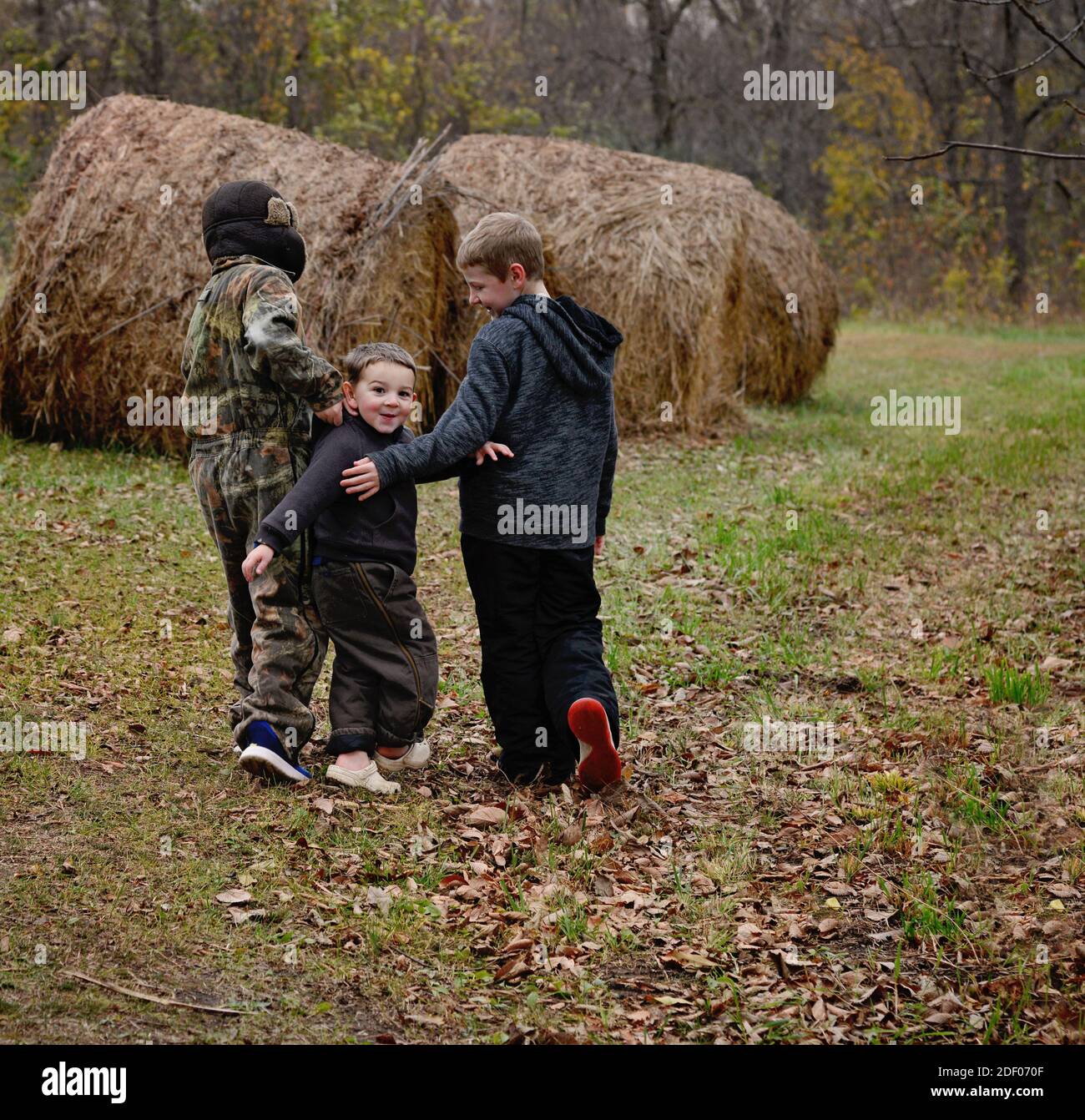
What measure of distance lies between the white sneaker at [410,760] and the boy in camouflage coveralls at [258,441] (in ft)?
0.94

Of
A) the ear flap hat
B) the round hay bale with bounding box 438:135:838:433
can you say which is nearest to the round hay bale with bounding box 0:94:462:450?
the round hay bale with bounding box 438:135:838:433

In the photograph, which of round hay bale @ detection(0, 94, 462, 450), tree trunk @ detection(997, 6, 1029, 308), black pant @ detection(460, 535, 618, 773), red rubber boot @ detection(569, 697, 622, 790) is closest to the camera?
red rubber boot @ detection(569, 697, 622, 790)

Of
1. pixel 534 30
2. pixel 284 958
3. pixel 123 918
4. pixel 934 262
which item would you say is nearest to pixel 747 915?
pixel 284 958

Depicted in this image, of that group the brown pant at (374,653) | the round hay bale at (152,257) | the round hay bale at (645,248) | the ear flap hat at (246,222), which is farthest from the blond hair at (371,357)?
the round hay bale at (645,248)

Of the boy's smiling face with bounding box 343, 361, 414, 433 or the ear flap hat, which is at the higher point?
the ear flap hat

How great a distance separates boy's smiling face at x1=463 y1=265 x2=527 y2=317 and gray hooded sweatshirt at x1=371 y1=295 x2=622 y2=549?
4 cm

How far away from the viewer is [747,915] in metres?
3.83

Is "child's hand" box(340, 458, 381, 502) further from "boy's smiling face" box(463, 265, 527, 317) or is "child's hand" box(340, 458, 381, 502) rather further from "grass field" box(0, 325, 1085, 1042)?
"grass field" box(0, 325, 1085, 1042)

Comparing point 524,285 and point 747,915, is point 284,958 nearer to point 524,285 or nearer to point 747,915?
point 747,915

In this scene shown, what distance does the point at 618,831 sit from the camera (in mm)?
4340

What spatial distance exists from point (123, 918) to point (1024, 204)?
27909mm

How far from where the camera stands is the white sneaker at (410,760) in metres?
4.54

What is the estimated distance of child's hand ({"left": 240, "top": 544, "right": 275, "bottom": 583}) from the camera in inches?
158

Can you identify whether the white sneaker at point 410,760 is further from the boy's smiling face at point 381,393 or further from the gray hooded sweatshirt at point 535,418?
the boy's smiling face at point 381,393
